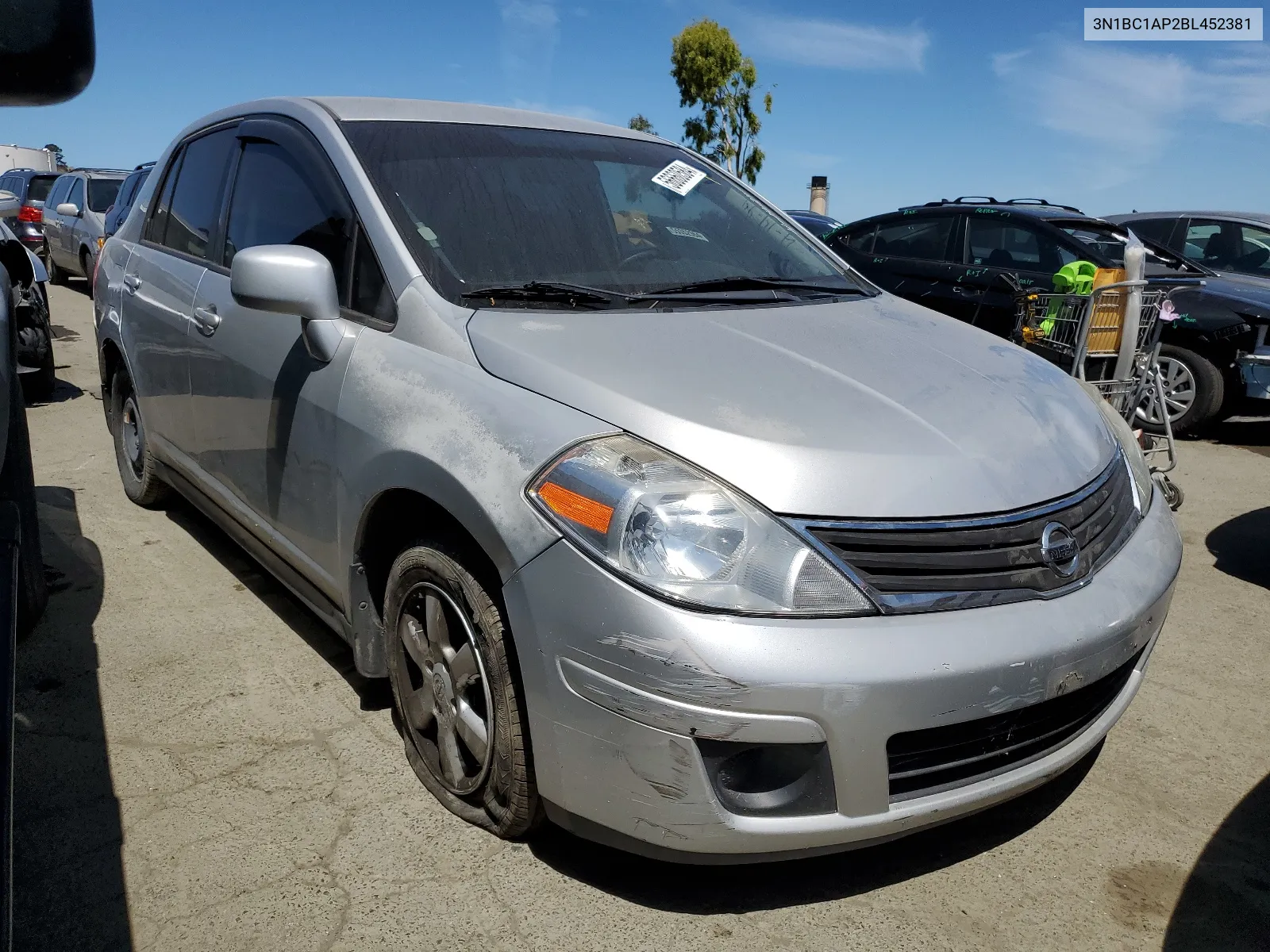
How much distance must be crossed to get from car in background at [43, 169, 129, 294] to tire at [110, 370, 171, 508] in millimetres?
9039

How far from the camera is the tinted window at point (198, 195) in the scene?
11.7 feet

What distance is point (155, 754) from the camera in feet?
8.87

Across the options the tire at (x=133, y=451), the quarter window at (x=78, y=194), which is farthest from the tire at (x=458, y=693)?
the quarter window at (x=78, y=194)

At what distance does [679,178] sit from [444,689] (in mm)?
1932

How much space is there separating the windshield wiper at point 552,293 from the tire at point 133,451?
95.8 inches

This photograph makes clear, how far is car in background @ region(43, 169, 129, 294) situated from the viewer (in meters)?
12.9

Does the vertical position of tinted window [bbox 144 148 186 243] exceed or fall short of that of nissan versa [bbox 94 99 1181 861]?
it exceeds it

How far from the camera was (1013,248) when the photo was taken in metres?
7.30

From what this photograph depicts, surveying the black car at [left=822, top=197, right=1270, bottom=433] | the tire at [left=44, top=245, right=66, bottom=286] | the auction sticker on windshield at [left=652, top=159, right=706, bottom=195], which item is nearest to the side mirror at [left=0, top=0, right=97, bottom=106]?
the auction sticker on windshield at [left=652, top=159, right=706, bottom=195]

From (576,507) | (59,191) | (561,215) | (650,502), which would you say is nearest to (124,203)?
(561,215)

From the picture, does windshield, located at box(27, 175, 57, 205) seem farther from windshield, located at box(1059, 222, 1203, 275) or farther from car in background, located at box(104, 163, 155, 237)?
windshield, located at box(1059, 222, 1203, 275)

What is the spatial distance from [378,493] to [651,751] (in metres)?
0.97

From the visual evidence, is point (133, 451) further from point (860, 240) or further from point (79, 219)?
point (79, 219)

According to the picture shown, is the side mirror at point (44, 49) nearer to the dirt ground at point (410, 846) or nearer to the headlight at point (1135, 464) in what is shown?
the dirt ground at point (410, 846)
